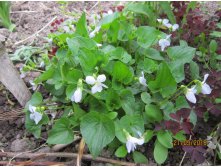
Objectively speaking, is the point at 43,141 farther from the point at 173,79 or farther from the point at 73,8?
the point at 73,8

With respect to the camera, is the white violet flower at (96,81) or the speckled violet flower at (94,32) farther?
the speckled violet flower at (94,32)

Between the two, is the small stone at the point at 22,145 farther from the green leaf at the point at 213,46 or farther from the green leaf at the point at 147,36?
the green leaf at the point at 213,46

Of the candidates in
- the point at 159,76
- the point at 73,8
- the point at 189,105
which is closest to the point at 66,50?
the point at 159,76

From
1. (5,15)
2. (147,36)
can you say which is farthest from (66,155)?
(5,15)

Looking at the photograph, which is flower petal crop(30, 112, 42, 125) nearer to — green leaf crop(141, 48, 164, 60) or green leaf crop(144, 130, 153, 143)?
green leaf crop(144, 130, 153, 143)

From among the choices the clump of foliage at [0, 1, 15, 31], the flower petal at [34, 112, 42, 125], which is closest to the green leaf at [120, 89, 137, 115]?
the flower petal at [34, 112, 42, 125]

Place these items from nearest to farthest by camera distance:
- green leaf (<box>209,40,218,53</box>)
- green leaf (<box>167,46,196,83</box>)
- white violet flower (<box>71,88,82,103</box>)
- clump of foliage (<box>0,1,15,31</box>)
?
white violet flower (<box>71,88,82,103</box>) < green leaf (<box>167,46,196,83</box>) < green leaf (<box>209,40,218,53</box>) < clump of foliage (<box>0,1,15,31</box>)

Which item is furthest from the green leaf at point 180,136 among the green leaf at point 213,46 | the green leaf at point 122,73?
the green leaf at point 213,46
